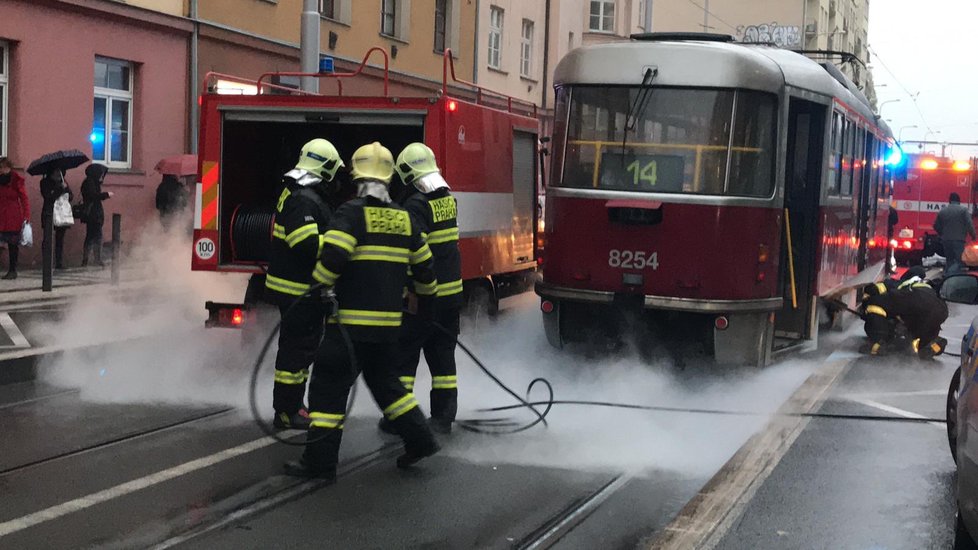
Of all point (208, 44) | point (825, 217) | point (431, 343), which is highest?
point (208, 44)

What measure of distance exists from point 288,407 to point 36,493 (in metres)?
1.97

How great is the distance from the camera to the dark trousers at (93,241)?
1808 cm

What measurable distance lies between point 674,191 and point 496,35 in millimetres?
25053

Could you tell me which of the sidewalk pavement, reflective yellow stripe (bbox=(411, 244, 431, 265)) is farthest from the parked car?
the sidewalk pavement

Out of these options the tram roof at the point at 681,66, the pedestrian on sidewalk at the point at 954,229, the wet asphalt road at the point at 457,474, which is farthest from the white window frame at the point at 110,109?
the pedestrian on sidewalk at the point at 954,229

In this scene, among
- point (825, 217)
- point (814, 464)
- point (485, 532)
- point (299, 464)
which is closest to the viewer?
point (485, 532)

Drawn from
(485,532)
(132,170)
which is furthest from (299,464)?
(132,170)

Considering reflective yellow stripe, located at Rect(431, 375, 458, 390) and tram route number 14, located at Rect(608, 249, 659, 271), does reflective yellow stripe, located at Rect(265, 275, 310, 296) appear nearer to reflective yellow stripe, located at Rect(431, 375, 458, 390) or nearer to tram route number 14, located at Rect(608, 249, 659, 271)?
reflective yellow stripe, located at Rect(431, 375, 458, 390)

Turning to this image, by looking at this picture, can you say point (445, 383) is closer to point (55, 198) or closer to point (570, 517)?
point (570, 517)

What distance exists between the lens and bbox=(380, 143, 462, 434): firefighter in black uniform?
7754mm

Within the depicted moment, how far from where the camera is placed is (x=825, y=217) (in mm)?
11570

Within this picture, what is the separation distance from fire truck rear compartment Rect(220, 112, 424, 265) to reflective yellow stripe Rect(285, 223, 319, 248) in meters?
2.38

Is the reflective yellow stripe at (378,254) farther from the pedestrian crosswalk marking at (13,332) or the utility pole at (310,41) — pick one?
the utility pole at (310,41)

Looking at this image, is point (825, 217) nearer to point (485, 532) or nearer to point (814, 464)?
point (814, 464)
